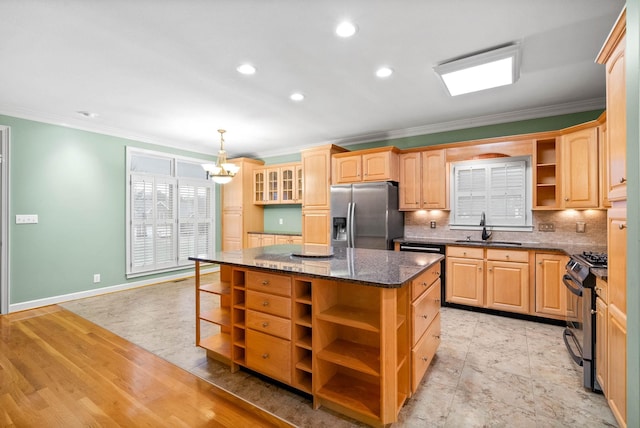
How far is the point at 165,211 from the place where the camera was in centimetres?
537

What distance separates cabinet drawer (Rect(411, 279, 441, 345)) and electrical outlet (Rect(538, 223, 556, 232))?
7.65 ft

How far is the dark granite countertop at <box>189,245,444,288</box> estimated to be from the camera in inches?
68.1

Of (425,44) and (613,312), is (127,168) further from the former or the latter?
(613,312)

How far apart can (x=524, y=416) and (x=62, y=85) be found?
498 cm

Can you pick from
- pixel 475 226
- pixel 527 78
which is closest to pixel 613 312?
pixel 527 78

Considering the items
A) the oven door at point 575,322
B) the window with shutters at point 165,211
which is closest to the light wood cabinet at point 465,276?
the oven door at point 575,322

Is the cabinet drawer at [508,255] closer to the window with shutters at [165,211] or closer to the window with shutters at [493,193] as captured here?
the window with shutters at [493,193]

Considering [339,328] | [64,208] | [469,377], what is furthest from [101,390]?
[64,208]

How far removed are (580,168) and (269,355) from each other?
3890 millimetres

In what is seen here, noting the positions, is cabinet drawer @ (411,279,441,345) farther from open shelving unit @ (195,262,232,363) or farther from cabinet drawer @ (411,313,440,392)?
open shelving unit @ (195,262,232,363)

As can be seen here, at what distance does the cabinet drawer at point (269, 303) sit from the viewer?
2025 millimetres

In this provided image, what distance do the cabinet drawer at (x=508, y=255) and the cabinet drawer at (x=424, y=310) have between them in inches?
62.4

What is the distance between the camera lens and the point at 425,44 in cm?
235

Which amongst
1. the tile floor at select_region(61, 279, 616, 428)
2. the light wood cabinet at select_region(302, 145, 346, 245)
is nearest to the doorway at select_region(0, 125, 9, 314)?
the tile floor at select_region(61, 279, 616, 428)
